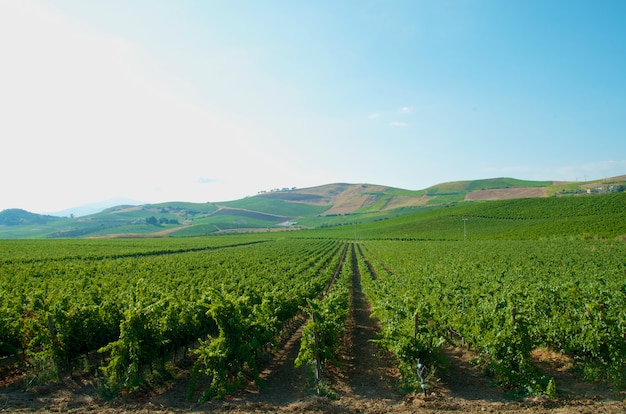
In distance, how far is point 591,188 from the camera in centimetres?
15025

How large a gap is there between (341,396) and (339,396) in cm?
7

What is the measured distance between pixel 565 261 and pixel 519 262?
4.12 m

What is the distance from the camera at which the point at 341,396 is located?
10.6 meters

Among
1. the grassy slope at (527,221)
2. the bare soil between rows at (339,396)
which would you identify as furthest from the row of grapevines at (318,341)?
the grassy slope at (527,221)

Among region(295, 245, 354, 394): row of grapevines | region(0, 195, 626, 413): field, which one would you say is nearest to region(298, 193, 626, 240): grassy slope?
region(0, 195, 626, 413): field

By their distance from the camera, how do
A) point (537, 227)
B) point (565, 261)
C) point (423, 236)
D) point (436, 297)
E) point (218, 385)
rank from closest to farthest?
point (218, 385), point (436, 297), point (565, 261), point (537, 227), point (423, 236)

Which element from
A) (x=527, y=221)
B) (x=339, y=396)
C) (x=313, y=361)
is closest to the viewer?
(x=339, y=396)

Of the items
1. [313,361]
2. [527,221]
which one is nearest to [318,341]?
[313,361]

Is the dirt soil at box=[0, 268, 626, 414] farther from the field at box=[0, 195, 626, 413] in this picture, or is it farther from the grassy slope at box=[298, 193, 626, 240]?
the grassy slope at box=[298, 193, 626, 240]

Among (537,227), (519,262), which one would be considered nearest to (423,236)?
(537,227)

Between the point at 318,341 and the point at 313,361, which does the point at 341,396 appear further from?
the point at 318,341

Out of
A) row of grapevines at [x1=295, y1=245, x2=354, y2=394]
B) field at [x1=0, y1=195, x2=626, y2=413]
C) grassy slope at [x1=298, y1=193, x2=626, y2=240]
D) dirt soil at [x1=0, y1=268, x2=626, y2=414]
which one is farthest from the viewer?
grassy slope at [x1=298, y1=193, x2=626, y2=240]

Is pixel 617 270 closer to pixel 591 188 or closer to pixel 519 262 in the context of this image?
pixel 519 262

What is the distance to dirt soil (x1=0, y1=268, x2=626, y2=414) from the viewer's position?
382 inches
